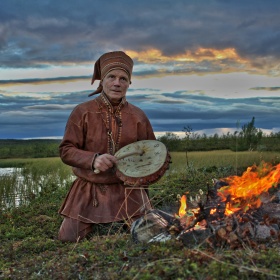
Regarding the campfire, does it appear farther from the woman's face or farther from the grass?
the woman's face

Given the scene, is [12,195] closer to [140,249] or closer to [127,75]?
[127,75]

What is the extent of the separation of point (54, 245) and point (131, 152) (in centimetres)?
160

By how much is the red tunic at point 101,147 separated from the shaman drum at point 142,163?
300 millimetres

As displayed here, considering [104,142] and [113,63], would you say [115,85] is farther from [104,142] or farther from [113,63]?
[104,142]

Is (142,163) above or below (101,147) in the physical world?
A: below

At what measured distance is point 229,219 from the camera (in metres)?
4.65

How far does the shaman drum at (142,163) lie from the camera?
5.89m

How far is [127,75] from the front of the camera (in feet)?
21.2

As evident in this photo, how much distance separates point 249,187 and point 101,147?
2001mm

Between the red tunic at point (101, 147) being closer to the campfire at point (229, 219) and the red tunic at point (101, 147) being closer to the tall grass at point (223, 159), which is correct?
the campfire at point (229, 219)

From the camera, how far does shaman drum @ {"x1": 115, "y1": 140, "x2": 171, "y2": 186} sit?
19.3ft

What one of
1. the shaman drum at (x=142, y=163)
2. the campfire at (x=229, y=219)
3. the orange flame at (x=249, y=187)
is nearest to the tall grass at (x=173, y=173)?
the shaman drum at (x=142, y=163)

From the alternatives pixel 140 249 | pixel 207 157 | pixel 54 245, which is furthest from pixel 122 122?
pixel 207 157

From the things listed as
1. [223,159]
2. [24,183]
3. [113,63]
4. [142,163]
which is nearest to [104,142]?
[142,163]
